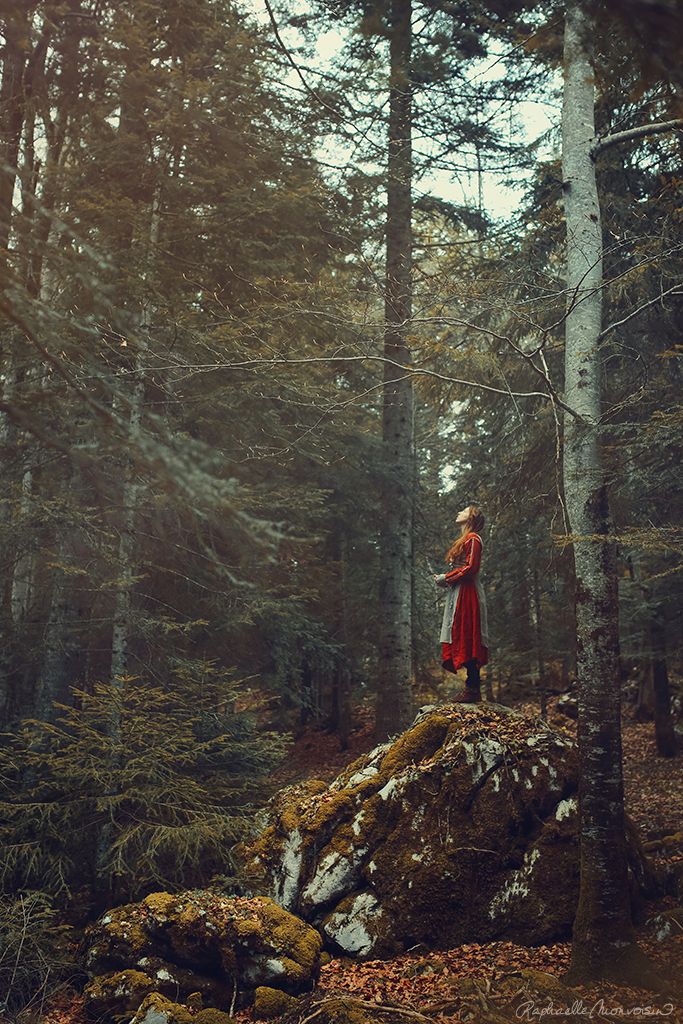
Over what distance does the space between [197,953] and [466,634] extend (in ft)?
13.9

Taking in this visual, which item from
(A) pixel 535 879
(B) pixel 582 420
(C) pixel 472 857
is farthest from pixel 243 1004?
(B) pixel 582 420

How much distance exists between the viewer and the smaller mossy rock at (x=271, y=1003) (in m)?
5.92

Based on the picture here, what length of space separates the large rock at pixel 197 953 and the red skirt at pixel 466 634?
128 inches

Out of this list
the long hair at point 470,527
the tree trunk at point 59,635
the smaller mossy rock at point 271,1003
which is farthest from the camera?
the tree trunk at point 59,635

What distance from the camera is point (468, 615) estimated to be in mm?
8594

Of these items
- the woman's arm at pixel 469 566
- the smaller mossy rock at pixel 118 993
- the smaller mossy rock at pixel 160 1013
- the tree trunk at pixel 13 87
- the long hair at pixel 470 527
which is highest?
the tree trunk at pixel 13 87

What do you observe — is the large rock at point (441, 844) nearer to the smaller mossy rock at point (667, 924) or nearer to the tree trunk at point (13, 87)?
the smaller mossy rock at point (667, 924)

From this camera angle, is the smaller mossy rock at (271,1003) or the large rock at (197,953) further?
the large rock at (197,953)

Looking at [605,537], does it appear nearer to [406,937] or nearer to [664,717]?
[406,937]

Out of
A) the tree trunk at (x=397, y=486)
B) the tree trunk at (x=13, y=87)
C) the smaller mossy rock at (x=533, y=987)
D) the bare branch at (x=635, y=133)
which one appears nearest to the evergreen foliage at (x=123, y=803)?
the smaller mossy rock at (x=533, y=987)

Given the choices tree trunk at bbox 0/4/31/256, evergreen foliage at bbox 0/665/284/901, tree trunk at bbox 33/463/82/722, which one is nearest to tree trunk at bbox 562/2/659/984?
evergreen foliage at bbox 0/665/284/901

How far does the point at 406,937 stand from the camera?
6957 millimetres
